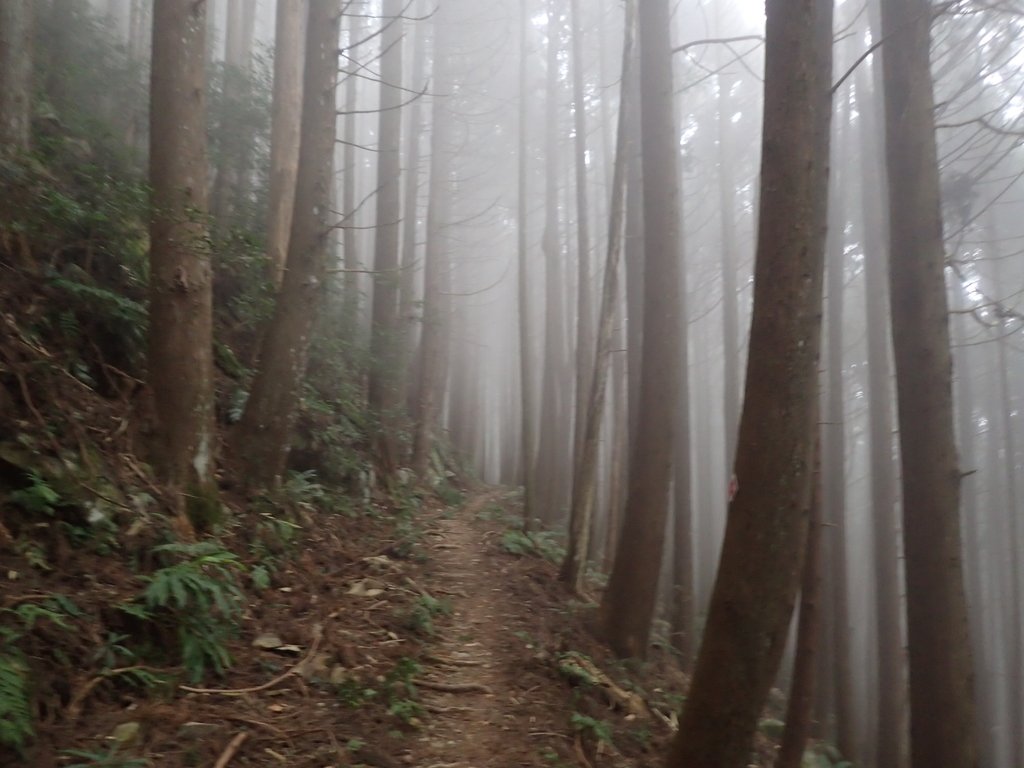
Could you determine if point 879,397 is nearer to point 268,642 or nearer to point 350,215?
point 350,215

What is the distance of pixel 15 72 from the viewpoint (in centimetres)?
671

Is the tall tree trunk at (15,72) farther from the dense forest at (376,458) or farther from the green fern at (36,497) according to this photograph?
the green fern at (36,497)

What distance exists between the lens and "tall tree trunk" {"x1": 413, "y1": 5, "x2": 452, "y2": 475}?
15.3 metres

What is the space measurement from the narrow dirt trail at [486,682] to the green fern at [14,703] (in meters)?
2.46

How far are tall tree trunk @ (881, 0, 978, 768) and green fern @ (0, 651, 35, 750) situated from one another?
6427 mm

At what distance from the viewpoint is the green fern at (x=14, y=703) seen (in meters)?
3.37

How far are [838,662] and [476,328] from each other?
75.1ft

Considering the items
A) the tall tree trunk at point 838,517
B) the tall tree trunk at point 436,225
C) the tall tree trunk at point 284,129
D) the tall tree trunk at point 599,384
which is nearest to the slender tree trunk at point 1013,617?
the tall tree trunk at point 838,517

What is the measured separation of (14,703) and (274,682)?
190cm

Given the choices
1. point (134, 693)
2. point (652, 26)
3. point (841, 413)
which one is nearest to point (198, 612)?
point (134, 693)

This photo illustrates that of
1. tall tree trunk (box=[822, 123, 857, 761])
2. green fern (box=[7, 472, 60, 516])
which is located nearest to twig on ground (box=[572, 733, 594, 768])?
green fern (box=[7, 472, 60, 516])

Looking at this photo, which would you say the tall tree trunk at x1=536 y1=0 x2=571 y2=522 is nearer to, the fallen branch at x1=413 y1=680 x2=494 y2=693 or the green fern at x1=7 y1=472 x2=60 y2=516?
the fallen branch at x1=413 y1=680 x2=494 y2=693

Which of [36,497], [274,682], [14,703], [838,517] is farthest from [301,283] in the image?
[838,517]

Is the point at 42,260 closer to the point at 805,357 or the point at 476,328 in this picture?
the point at 805,357
